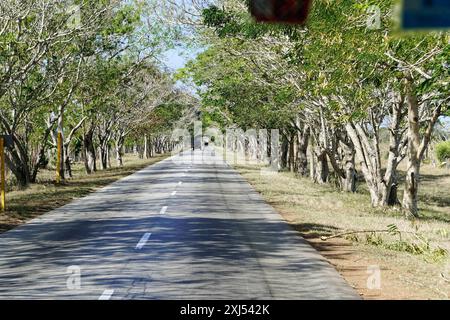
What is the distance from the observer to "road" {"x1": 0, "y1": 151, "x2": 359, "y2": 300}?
328 inches

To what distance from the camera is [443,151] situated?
70.2 metres

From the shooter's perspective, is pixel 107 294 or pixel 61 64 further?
pixel 61 64

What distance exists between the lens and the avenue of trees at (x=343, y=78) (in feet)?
40.6

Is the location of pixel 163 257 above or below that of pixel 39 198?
above

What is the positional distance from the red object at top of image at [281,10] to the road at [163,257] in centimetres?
668

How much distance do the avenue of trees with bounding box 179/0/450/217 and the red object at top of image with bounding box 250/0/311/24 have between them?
4.88 ft

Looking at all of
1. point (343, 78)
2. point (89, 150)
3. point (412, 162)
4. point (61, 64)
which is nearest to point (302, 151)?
point (89, 150)

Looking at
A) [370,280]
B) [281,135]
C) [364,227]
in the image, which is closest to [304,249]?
[370,280]

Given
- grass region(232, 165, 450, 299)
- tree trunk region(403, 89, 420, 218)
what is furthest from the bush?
tree trunk region(403, 89, 420, 218)

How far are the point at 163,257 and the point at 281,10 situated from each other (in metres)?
9.74

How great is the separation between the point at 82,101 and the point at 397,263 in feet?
100

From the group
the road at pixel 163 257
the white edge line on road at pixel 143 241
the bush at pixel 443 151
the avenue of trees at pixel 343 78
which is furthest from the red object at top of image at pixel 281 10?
the bush at pixel 443 151

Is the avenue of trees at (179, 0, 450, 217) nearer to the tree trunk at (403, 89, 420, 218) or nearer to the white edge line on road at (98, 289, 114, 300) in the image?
the tree trunk at (403, 89, 420, 218)

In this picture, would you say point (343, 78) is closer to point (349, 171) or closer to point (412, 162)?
point (412, 162)
